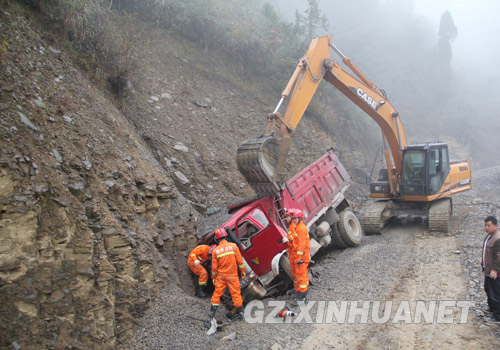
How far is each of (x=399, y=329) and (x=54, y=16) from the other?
30.0 feet

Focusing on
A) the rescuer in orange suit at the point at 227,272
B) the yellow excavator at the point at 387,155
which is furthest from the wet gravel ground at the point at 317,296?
the yellow excavator at the point at 387,155

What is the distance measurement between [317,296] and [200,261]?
6.95 ft

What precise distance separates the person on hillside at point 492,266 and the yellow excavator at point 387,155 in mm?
3989

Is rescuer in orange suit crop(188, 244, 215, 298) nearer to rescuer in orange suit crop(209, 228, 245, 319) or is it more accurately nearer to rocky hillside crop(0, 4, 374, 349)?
rocky hillside crop(0, 4, 374, 349)

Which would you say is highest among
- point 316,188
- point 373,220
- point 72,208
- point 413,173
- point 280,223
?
point 413,173

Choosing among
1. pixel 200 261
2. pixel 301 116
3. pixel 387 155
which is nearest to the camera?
pixel 200 261

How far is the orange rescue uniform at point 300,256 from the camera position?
19.1ft

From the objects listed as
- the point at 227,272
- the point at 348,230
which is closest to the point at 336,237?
the point at 348,230

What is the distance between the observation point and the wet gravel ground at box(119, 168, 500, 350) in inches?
187

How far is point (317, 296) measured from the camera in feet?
19.8

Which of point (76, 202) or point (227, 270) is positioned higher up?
point (76, 202)

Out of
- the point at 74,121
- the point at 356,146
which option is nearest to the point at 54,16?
the point at 74,121

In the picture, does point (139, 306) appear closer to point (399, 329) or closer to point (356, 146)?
point (399, 329)

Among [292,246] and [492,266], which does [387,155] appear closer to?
[292,246]
